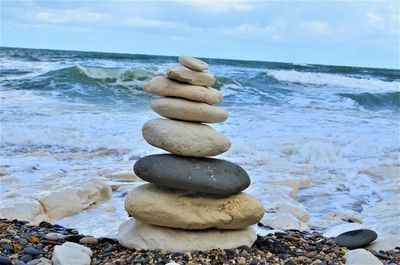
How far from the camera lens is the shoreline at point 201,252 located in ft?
15.6

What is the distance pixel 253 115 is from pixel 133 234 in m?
13.3

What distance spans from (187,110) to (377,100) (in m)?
24.7

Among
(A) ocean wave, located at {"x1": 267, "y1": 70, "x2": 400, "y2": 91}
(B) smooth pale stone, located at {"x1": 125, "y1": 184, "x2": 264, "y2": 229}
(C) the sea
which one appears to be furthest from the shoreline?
(A) ocean wave, located at {"x1": 267, "y1": 70, "x2": 400, "y2": 91}

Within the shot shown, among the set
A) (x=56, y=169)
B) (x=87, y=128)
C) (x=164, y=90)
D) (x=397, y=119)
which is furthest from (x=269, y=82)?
(x=164, y=90)

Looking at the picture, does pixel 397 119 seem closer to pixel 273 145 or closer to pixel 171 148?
pixel 273 145

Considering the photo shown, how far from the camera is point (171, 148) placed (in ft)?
16.7

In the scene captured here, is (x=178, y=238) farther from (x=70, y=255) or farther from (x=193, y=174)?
(x=70, y=255)

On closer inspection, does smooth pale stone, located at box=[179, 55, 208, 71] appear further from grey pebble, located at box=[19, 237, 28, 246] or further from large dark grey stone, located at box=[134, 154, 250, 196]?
grey pebble, located at box=[19, 237, 28, 246]

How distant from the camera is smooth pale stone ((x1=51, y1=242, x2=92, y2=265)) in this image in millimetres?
4504

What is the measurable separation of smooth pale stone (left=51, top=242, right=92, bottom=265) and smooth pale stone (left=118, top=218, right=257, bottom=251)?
459 mm

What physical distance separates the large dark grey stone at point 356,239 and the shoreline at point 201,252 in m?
0.10

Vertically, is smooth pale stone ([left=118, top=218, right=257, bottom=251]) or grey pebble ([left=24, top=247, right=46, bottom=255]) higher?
smooth pale stone ([left=118, top=218, right=257, bottom=251])

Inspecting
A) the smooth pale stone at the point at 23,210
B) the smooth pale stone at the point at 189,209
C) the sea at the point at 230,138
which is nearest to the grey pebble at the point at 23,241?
the smooth pale stone at the point at 189,209

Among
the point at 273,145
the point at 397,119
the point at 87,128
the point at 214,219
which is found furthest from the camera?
the point at 397,119
